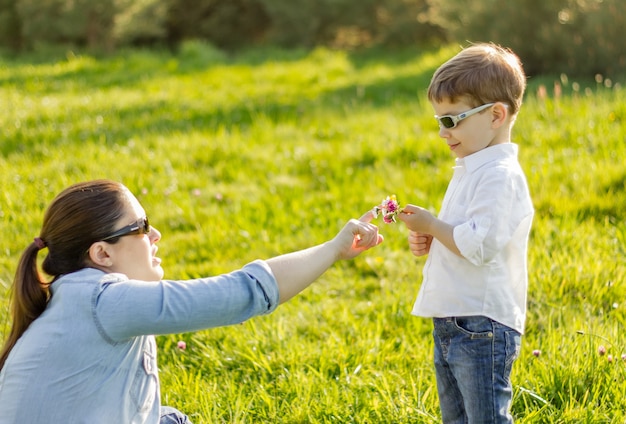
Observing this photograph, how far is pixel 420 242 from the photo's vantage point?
9.22 ft

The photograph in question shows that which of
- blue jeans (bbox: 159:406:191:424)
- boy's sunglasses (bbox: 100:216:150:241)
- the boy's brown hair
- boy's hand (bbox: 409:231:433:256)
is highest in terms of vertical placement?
the boy's brown hair

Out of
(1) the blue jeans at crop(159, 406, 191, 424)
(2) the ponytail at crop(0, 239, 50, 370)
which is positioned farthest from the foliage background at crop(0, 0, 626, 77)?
(2) the ponytail at crop(0, 239, 50, 370)

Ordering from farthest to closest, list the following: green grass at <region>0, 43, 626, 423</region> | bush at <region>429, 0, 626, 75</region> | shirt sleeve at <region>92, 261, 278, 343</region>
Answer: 1. bush at <region>429, 0, 626, 75</region>
2. green grass at <region>0, 43, 626, 423</region>
3. shirt sleeve at <region>92, 261, 278, 343</region>

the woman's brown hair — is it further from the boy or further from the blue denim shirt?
the boy

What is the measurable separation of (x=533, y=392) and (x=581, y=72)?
23.0 feet

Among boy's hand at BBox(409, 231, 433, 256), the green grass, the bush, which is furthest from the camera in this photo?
the bush

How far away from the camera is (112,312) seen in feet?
7.32

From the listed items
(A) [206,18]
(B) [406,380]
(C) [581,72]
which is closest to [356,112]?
(C) [581,72]

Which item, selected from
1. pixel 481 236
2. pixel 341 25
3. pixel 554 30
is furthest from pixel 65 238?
pixel 341 25

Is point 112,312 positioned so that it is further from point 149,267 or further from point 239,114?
point 239,114

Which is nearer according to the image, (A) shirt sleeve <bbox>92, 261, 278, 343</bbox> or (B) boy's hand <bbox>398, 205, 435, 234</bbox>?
(A) shirt sleeve <bbox>92, 261, 278, 343</bbox>

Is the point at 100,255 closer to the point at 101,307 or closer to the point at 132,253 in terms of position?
the point at 132,253

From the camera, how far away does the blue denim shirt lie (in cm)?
224

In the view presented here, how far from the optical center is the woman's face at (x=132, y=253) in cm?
244
